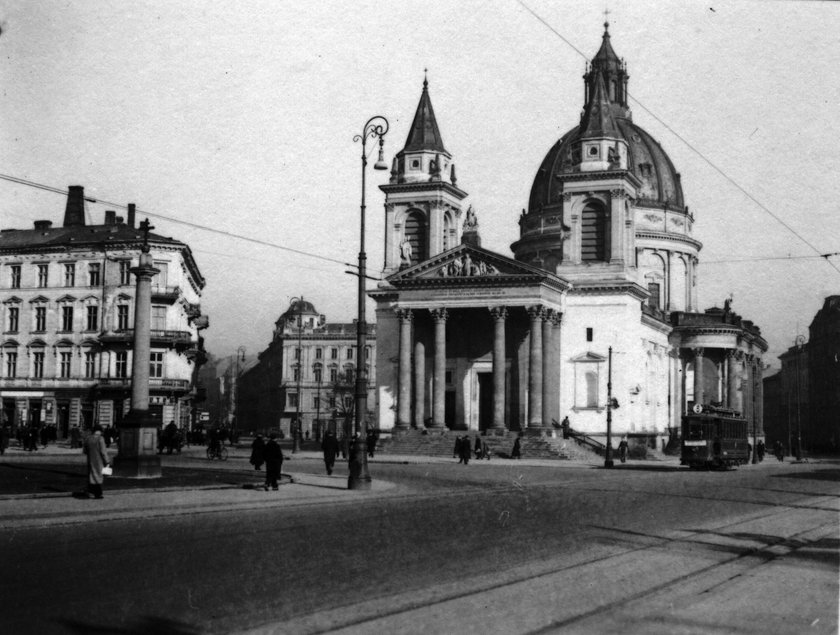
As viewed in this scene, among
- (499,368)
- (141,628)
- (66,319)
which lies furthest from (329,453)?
(66,319)

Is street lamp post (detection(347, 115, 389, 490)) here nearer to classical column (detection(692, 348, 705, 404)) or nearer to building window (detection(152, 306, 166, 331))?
building window (detection(152, 306, 166, 331))

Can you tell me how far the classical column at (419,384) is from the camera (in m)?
A: 64.6

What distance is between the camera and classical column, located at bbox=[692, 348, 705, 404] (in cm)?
8488

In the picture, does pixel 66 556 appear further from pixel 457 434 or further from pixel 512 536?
pixel 457 434

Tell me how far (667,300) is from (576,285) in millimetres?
24484

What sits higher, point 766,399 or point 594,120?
point 594,120

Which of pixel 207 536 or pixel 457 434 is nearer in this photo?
pixel 207 536

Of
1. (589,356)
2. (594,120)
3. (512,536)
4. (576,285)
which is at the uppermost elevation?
(594,120)

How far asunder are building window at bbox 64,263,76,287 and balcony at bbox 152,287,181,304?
6.20m

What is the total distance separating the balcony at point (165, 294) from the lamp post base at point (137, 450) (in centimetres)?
4272

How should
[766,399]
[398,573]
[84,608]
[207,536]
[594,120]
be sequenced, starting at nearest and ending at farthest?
[84,608] → [398,573] → [207,536] → [594,120] → [766,399]

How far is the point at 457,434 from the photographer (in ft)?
208

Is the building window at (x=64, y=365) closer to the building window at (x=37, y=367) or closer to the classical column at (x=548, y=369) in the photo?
the building window at (x=37, y=367)

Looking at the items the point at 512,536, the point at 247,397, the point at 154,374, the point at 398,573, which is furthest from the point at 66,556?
the point at 247,397
